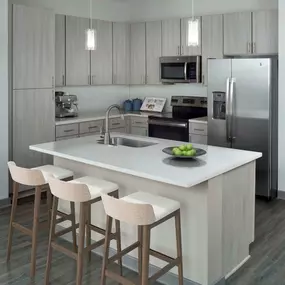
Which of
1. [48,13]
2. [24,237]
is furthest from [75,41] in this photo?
[24,237]

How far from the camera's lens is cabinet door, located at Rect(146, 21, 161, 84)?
6473mm

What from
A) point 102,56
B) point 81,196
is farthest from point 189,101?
point 81,196

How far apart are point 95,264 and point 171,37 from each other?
12.9ft

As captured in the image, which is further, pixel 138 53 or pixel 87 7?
pixel 138 53

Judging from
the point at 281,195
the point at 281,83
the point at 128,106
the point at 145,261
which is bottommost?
the point at 281,195

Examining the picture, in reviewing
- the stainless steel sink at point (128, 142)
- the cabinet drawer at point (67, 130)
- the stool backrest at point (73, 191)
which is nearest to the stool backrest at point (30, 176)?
the stool backrest at point (73, 191)

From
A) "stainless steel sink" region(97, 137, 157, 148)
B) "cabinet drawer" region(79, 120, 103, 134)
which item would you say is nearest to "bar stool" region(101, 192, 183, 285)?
"stainless steel sink" region(97, 137, 157, 148)

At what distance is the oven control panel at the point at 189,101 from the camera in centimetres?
627

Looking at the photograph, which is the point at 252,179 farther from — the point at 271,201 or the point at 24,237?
the point at 24,237

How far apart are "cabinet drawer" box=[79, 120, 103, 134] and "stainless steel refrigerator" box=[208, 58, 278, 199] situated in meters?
1.69

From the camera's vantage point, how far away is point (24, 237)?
409cm

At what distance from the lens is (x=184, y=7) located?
6441 millimetres

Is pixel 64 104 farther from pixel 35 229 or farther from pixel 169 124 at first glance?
pixel 35 229

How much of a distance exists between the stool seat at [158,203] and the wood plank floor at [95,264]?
756 mm
